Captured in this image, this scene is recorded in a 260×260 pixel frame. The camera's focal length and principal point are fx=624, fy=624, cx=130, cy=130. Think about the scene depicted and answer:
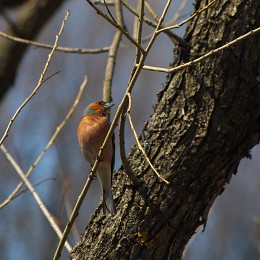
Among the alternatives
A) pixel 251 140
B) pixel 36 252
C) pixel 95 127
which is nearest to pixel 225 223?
pixel 36 252

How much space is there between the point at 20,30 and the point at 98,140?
1017 millimetres

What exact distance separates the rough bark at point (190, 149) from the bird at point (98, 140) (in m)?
0.32

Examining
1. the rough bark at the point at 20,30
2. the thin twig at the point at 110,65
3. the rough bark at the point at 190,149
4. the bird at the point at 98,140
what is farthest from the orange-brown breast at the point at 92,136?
the rough bark at the point at 190,149

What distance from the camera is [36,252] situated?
13.6 metres

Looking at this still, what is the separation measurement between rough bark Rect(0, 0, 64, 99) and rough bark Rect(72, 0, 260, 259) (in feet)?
3.54

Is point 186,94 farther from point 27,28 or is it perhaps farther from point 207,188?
point 27,28

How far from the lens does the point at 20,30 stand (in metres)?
4.18

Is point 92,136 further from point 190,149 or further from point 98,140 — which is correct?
point 190,149

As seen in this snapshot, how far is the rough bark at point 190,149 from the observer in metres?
3.43

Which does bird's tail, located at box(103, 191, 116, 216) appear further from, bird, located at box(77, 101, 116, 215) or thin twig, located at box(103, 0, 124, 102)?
thin twig, located at box(103, 0, 124, 102)

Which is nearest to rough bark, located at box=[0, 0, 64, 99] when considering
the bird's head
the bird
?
the bird

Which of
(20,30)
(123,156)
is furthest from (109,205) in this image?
(20,30)

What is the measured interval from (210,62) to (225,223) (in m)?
11.6

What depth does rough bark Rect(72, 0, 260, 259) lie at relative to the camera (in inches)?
135
